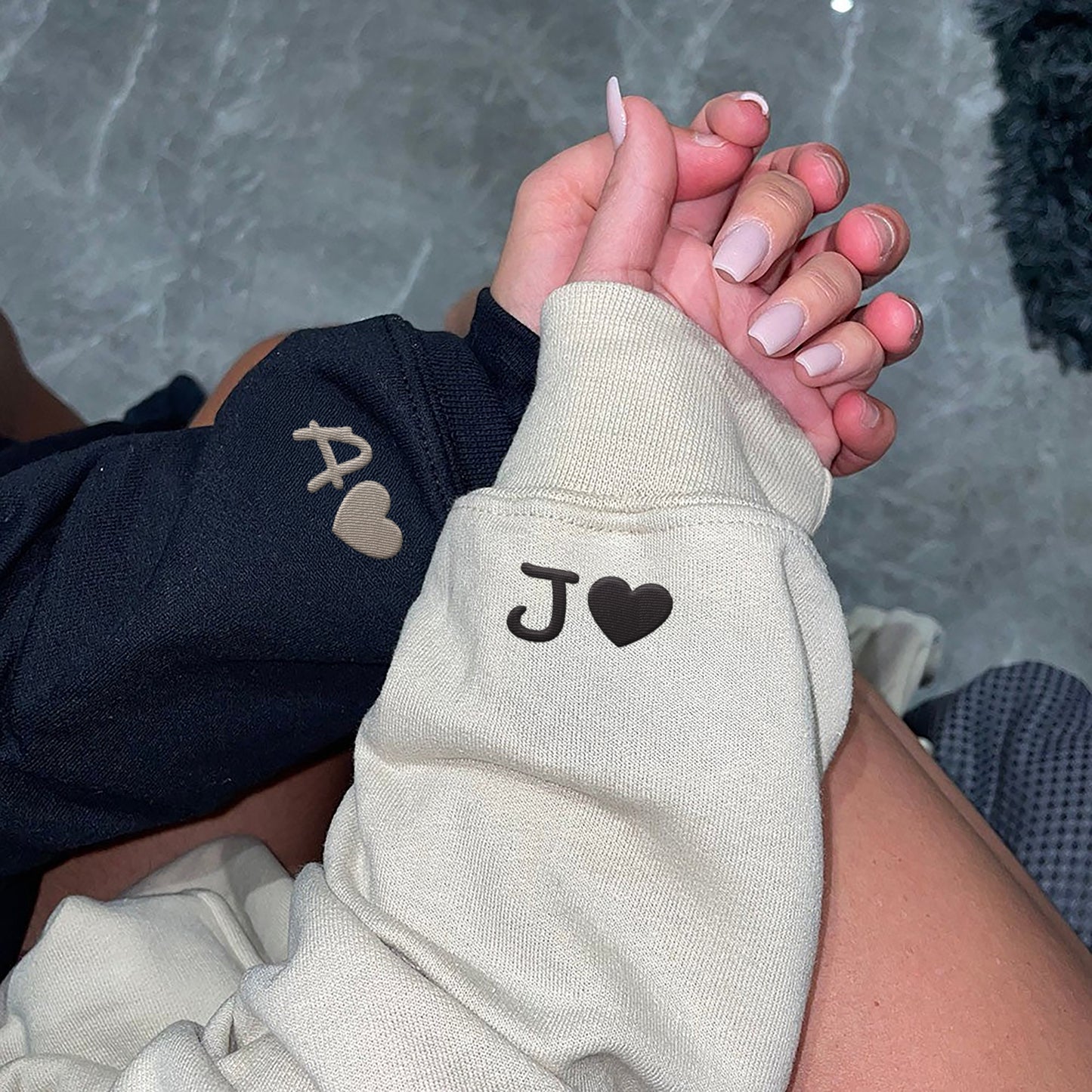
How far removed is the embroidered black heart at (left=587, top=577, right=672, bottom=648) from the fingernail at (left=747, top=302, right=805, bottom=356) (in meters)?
0.15

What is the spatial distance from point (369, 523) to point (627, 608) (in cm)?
15

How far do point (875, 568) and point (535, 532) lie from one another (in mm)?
526

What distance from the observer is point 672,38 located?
98 cm

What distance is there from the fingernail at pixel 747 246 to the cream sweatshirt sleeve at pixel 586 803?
67 millimetres

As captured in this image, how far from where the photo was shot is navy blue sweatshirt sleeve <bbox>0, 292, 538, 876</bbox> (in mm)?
528

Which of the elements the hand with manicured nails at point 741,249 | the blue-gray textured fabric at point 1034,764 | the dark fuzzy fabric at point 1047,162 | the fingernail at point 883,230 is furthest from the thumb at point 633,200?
the dark fuzzy fabric at point 1047,162

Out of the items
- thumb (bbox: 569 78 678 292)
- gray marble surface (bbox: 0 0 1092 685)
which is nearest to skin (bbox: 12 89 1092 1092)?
thumb (bbox: 569 78 678 292)

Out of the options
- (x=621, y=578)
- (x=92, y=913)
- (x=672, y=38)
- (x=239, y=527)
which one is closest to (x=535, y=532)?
(x=621, y=578)

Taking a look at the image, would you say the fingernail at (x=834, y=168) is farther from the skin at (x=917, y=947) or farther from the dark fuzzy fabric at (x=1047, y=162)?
the dark fuzzy fabric at (x=1047, y=162)

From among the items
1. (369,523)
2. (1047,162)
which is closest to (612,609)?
(369,523)

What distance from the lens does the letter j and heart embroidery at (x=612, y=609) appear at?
46 cm

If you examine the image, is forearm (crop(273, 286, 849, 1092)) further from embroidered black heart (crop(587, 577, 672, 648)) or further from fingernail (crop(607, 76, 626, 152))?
fingernail (crop(607, 76, 626, 152))

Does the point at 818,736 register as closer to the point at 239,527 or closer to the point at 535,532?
the point at 535,532

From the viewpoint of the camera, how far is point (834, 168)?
0.58 metres
